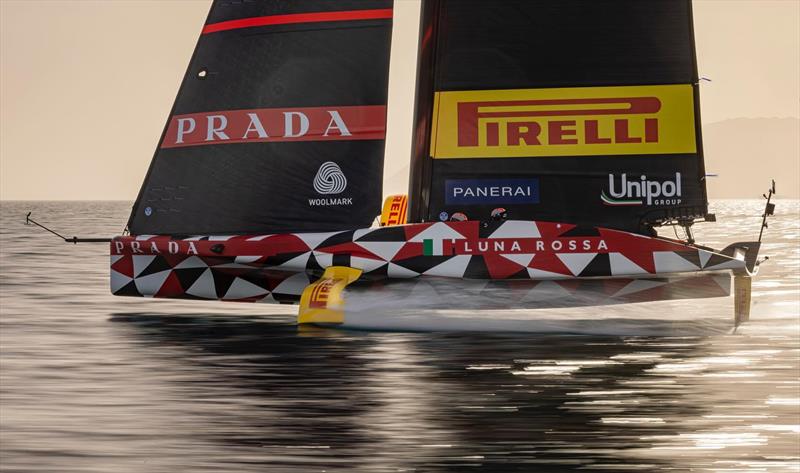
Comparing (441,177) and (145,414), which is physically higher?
(441,177)

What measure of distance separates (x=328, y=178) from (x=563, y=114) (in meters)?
2.44

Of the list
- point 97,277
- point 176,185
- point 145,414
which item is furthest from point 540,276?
point 97,277

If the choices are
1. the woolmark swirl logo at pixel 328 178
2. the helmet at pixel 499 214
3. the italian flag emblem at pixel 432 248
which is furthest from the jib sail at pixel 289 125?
the helmet at pixel 499 214

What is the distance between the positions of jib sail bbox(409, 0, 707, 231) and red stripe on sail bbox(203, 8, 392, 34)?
2.34 feet

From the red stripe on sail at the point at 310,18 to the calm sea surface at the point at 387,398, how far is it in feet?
10.1

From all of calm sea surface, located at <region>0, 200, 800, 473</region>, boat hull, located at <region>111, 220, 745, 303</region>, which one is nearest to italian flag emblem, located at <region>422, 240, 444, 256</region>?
boat hull, located at <region>111, 220, 745, 303</region>

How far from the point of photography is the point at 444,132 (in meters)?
12.2

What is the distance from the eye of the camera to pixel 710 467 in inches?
245

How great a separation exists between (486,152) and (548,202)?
31.6 inches

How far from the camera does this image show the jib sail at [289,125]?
12.3 meters

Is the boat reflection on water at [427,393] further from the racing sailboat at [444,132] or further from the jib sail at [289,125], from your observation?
the jib sail at [289,125]

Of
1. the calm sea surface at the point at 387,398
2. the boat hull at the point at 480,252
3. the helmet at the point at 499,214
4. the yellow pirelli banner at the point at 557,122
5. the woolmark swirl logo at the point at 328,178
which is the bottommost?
the calm sea surface at the point at 387,398

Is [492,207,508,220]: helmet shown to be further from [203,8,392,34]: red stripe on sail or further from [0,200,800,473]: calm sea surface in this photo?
[203,8,392,34]: red stripe on sail

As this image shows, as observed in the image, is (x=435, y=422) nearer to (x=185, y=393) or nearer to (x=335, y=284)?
(x=185, y=393)
